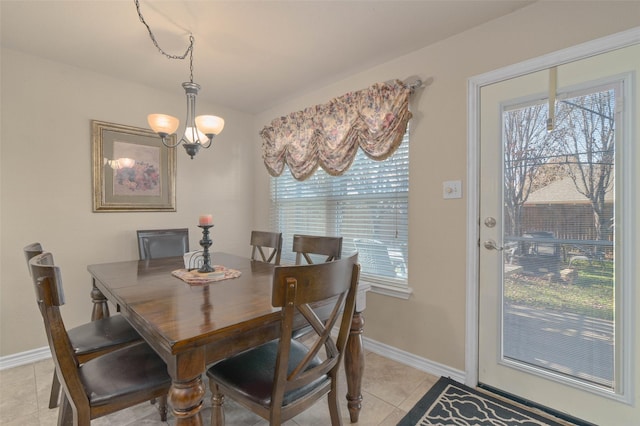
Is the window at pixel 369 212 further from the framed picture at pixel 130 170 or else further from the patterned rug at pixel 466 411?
the framed picture at pixel 130 170

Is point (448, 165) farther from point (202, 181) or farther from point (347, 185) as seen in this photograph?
point (202, 181)

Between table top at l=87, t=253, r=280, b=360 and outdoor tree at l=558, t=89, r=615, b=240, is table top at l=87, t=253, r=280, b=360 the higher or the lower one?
the lower one

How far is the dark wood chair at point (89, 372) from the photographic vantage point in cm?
102

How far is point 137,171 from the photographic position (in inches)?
109

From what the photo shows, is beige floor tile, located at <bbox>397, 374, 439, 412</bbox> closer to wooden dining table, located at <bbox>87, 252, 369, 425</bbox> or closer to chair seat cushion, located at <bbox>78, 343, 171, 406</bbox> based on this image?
→ wooden dining table, located at <bbox>87, 252, 369, 425</bbox>

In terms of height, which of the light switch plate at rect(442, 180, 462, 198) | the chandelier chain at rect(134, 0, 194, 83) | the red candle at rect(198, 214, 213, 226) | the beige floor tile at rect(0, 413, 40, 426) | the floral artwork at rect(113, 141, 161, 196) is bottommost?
the beige floor tile at rect(0, 413, 40, 426)

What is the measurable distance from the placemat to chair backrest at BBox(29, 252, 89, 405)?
0.58 m

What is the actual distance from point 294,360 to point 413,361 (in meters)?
1.26

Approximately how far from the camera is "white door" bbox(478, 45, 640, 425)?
1444mm

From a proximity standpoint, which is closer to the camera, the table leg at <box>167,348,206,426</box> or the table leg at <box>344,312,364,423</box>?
the table leg at <box>167,348,206,426</box>

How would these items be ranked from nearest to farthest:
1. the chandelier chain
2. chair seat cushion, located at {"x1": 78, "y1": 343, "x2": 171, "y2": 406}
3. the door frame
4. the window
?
chair seat cushion, located at {"x1": 78, "y1": 343, "x2": 171, "y2": 406}
the chandelier chain
the door frame
the window

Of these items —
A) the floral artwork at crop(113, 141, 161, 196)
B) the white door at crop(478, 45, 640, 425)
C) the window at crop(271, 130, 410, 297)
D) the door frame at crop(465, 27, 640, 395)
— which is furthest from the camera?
the floral artwork at crop(113, 141, 161, 196)

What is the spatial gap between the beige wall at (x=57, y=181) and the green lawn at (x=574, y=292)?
301cm

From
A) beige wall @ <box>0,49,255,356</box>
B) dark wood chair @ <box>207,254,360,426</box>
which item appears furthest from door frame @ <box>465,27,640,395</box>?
beige wall @ <box>0,49,255,356</box>
